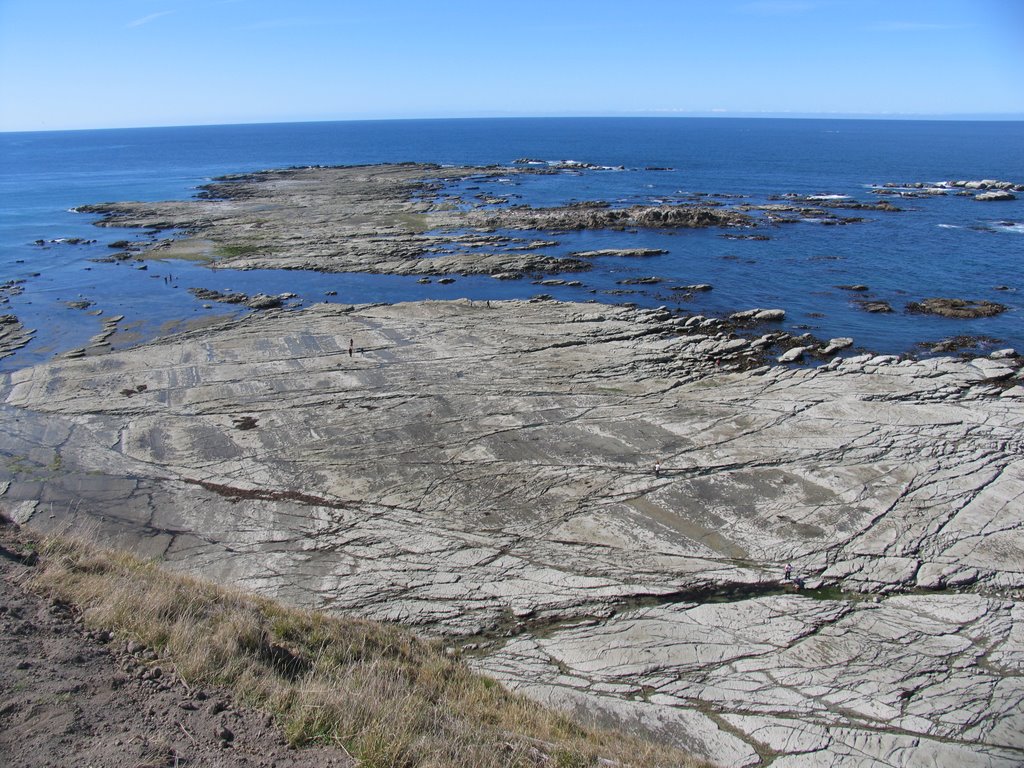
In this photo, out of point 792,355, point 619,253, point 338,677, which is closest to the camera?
point 338,677

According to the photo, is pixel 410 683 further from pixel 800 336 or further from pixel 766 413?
pixel 800 336

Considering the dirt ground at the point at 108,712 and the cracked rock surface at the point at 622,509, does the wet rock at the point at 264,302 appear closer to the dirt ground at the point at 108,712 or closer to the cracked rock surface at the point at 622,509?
the cracked rock surface at the point at 622,509

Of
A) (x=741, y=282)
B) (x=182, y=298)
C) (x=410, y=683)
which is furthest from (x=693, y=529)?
(x=182, y=298)

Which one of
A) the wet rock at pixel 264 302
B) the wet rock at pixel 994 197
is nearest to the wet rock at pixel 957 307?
the wet rock at pixel 264 302

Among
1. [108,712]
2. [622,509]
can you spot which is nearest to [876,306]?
[622,509]

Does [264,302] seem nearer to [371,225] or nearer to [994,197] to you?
[371,225]

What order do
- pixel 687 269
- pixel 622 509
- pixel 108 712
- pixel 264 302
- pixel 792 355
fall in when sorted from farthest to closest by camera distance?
1. pixel 687 269
2. pixel 264 302
3. pixel 792 355
4. pixel 622 509
5. pixel 108 712

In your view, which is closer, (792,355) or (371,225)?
(792,355)

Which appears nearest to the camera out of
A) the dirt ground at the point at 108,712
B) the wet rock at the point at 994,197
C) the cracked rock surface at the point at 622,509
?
the dirt ground at the point at 108,712
